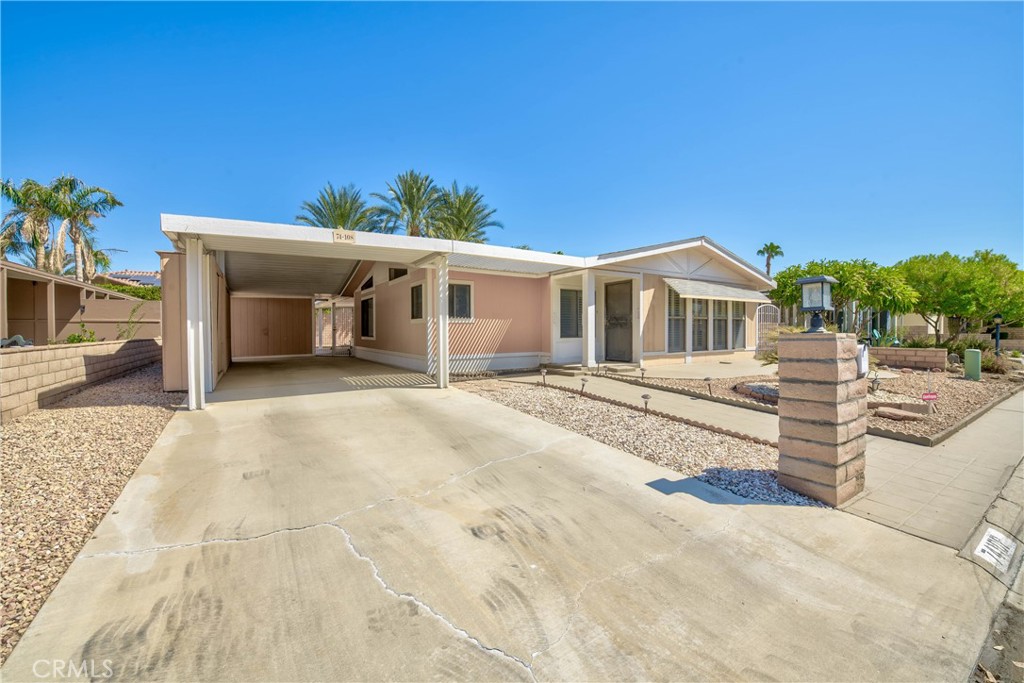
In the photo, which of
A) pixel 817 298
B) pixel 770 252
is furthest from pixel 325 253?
pixel 770 252

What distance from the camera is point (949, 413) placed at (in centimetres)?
606

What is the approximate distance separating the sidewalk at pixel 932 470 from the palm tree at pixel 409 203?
1664 centimetres

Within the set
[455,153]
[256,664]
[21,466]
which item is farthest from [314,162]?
[256,664]

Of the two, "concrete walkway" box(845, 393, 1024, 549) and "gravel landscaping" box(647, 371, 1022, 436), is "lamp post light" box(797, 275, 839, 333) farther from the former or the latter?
"gravel landscaping" box(647, 371, 1022, 436)

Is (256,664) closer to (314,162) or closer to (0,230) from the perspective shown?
(314,162)

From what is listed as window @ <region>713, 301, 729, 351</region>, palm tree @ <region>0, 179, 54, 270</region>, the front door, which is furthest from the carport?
palm tree @ <region>0, 179, 54, 270</region>

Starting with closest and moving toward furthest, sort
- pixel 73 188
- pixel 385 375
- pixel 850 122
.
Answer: pixel 850 122 → pixel 385 375 → pixel 73 188

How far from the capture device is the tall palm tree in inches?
684

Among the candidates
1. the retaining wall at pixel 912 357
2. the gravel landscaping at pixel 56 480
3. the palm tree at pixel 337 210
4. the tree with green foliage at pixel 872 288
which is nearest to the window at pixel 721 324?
the tree with green foliage at pixel 872 288

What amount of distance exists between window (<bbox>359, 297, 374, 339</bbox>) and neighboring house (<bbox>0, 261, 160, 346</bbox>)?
640 cm

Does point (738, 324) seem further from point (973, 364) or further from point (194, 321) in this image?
point (194, 321)

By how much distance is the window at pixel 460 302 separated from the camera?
996 centimetres

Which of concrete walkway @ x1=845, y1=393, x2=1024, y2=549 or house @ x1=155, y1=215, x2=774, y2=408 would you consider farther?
house @ x1=155, y1=215, x2=774, y2=408

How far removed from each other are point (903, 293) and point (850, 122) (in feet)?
16.8
